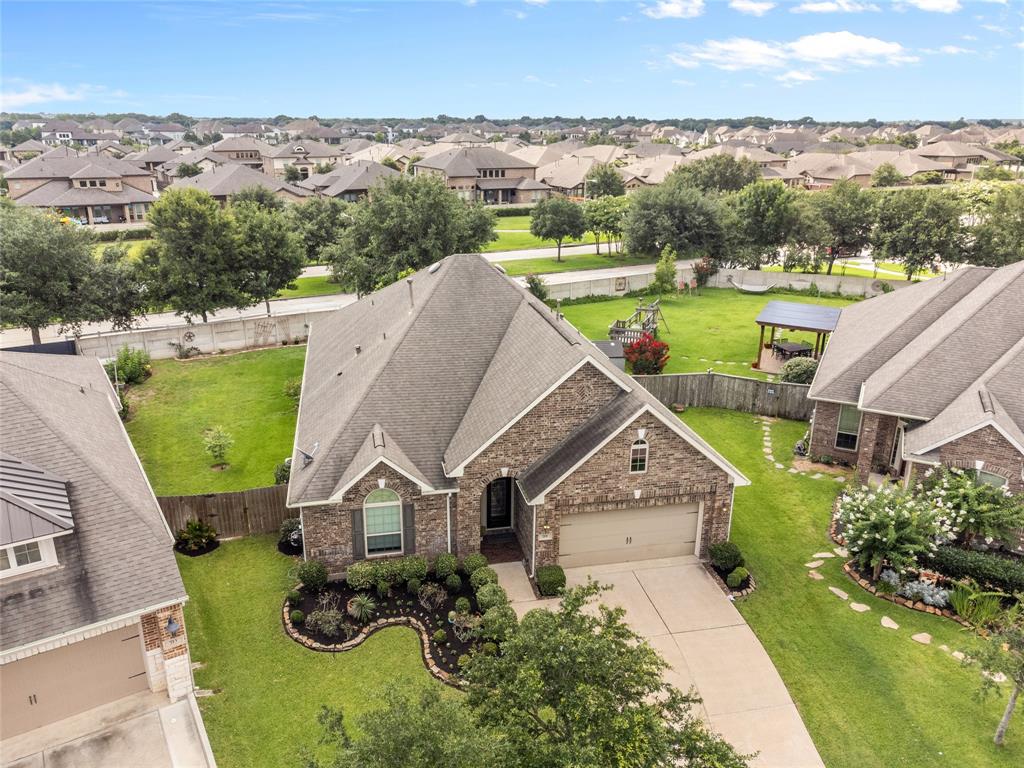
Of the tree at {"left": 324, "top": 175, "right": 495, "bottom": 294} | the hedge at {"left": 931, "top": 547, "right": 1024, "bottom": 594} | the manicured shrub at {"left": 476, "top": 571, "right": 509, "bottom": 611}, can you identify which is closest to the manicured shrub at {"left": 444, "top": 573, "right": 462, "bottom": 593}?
the manicured shrub at {"left": 476, "top": 571, "right": 509, "bottom": 611}

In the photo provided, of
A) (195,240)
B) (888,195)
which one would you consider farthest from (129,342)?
(888,195)

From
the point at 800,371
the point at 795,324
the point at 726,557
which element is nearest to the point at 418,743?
the point at 726,557

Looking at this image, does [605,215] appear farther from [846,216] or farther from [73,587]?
[73,587]

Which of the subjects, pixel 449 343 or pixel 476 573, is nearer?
pixel 476 573

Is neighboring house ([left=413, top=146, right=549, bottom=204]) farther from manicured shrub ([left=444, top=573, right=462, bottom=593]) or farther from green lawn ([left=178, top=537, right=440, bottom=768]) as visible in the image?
manicured shrub ([left=444, top=573, right=462, bottom=593])

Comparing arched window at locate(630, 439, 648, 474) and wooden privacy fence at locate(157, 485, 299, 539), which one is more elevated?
arched window at locate(630, 439, 648, 474)

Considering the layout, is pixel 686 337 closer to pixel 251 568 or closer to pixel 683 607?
pixel 683 607

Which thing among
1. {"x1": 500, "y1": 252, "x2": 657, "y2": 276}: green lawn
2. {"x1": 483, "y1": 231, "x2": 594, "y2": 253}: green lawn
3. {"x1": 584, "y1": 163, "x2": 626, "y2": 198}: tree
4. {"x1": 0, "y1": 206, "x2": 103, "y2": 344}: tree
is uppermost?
{"x1": 584, "y1": 163, "x2": 626, "y2": 198}: tree
